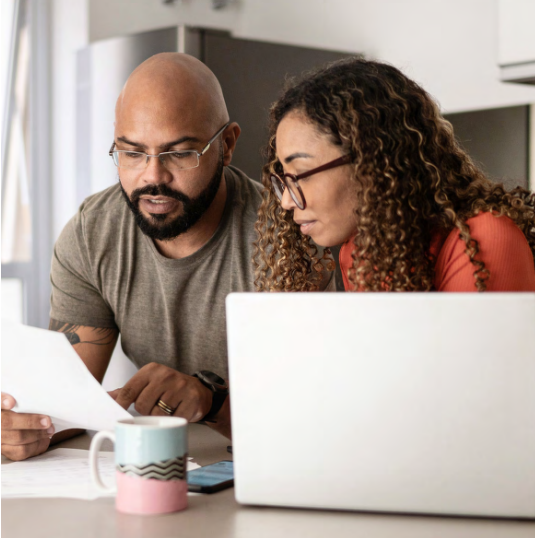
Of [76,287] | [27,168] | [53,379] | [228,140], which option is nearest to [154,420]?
[53,379]

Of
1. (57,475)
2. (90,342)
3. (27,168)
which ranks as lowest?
(57,475)

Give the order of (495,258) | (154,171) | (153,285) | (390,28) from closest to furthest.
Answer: (495,258)
(154,171)
(153,285)
(390,28)

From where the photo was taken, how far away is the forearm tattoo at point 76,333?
159cm

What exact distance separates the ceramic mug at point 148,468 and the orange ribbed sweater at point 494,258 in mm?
528

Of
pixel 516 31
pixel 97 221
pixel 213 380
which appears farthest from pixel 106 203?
pixel 516 31

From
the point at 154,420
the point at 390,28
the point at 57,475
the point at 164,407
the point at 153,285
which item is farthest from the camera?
the point at 390,28

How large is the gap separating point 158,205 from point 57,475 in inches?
27.9

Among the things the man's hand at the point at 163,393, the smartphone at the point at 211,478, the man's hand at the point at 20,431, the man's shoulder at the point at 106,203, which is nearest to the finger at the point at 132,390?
the man's hand at the point at 163,393

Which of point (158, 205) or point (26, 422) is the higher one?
point (158, 205)

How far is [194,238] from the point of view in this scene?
163 centimetres

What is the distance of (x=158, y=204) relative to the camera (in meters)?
1.54

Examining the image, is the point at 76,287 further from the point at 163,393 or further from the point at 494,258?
the point at 494,258

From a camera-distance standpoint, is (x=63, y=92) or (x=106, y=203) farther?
(x=63, y=92)

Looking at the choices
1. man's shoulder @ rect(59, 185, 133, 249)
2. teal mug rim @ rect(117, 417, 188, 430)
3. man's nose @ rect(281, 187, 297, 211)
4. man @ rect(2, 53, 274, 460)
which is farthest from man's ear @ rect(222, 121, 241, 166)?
teal mug rim @ rect(117, 417, 188, 430)
